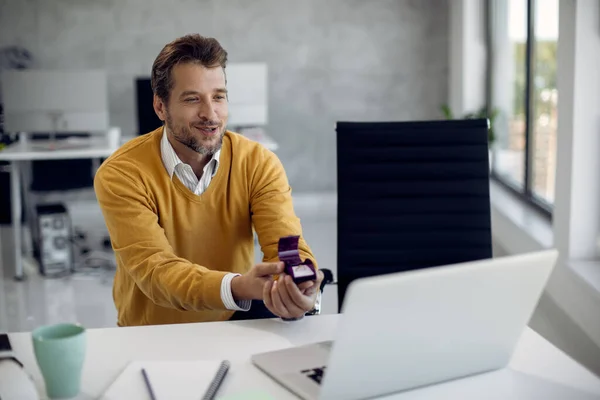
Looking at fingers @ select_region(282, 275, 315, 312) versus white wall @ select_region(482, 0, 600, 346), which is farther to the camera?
white wall @ select_region(482, 0, 600, 346)

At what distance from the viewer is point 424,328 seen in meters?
1.15

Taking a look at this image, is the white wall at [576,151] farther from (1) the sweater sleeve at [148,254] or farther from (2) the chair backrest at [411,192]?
(1) the sweater sleeve at [148,254]

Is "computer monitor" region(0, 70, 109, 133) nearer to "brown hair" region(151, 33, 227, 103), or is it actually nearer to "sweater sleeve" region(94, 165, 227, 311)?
"brown hair" region(151, 33, 227, 103)

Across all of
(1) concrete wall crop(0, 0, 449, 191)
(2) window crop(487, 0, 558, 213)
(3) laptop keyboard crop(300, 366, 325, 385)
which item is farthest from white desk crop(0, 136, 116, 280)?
(3) laptop keyboard crop(300, 366, 325, 385)

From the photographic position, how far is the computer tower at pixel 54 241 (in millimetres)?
4578

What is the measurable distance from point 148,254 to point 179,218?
0.19 metres

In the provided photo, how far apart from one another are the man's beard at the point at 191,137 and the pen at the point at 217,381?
0.79 m

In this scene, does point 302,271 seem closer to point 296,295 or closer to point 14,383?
point 296,295

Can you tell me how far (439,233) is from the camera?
2141mm

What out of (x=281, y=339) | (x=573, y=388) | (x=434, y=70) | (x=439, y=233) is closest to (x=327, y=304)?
(x=439, y=233)

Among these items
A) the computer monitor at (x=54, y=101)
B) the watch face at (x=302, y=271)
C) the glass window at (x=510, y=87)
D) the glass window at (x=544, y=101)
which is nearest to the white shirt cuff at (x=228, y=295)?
the watch face at (x=302, y=271)

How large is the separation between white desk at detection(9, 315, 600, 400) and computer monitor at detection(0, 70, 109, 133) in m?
3.32

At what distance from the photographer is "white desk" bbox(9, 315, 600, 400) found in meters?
1.27

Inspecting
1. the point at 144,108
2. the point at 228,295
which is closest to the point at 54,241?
→ the point at 144,108
